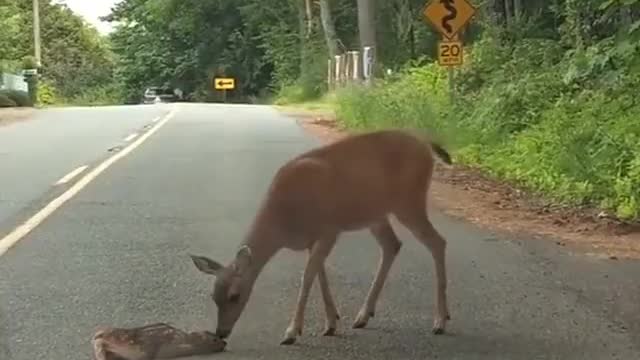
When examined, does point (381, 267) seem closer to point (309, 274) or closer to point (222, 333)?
point (309, 274)

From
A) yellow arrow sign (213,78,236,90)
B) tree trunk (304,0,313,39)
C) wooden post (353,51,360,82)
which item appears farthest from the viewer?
yellow arrow sign (213,78,236,90)

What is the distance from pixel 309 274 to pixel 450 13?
1551cm

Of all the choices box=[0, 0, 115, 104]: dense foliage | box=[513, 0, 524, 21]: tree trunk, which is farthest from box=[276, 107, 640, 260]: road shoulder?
box=[0, 0, 115, 104]: dense foliage

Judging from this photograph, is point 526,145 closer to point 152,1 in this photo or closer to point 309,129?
point 309,129

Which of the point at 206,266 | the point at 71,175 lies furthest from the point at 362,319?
the point at 71,175

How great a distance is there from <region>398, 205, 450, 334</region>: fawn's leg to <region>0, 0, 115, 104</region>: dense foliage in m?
68.9

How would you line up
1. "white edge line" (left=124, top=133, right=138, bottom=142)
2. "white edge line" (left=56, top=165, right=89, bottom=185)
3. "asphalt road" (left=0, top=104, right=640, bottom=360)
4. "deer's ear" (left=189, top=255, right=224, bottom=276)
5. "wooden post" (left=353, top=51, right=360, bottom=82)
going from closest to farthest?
"deer's ear" (left=189, top=255, right=224, bottom=276), "asphalt road" (left=0, top=104, right=640, bottom=360), "white edge line" (left=56, top=165, right=89, bottom=185), "white edge line" (left=124, top=133, right=138, bottom=142), "wooden post" (left=353, top=51, right=360, bottom=82)

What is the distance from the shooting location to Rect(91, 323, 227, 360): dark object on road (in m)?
6.07

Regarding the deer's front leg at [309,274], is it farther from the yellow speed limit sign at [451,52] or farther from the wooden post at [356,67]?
the wooden post at [356,67]

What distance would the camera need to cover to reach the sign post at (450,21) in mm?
21469

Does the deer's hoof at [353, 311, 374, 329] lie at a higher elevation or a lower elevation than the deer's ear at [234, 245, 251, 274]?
lower

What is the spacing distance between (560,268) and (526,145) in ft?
25.0

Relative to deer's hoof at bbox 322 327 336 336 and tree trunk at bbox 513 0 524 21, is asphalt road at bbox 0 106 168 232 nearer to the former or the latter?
deer's hoof at bbox 322 327 336 336

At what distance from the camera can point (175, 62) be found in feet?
242
